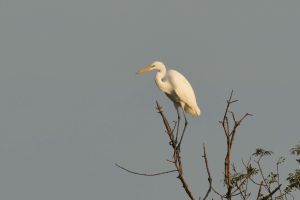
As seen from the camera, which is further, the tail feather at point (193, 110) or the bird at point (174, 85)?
the tail feather at point (193, 110)

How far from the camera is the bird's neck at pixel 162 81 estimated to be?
1530 cm

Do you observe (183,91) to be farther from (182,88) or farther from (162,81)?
(162,81)

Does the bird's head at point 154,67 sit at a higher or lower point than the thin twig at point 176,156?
higher

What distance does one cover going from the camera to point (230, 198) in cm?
Result: 715

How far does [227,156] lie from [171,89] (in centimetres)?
841

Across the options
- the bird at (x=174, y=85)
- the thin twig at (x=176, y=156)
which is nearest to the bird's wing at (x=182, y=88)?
the bird at (x=174, y=85)

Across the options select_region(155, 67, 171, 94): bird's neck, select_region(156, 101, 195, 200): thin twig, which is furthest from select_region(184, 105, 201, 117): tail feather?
select_region(156, 101, 195, 200): thin twig

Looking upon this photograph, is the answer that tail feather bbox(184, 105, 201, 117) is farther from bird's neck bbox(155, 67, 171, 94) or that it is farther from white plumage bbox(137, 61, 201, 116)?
bird's neck bbox(155, 67, 171, 94)

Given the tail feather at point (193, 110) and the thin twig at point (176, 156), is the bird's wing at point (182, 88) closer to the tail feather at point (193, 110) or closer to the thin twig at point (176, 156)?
the tail feather at point (193, 110)

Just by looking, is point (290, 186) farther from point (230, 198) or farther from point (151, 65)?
point (230, 198)

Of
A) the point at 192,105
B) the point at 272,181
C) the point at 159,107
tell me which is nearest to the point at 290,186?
the point at 272,181

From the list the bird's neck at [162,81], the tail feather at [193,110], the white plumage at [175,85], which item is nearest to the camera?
the bird's neck at [162,81]

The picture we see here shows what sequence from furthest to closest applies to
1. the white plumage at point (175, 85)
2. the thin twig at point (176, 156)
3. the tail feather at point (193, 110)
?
the tail feather at point (193, 110)
the white plumage at point (175, 85)
the thin twig at point (176, 156)

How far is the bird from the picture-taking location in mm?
15423
